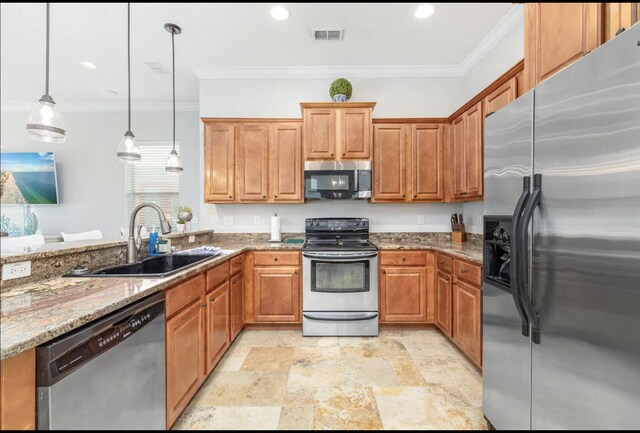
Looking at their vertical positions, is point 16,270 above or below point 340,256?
above

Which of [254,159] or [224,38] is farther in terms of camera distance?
[254,159]

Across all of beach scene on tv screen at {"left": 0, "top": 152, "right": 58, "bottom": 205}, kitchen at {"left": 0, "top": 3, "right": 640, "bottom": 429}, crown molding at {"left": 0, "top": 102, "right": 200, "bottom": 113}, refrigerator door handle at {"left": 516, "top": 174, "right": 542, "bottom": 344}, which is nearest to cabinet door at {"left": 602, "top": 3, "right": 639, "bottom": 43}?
kitchen at {"left": 0, "top": 3, "right": 640, "bottom": 429}

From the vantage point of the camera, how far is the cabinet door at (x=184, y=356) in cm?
159

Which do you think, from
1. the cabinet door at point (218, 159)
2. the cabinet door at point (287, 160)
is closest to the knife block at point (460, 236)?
the cabinet door at point (287, 160)

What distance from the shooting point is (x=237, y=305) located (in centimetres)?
285

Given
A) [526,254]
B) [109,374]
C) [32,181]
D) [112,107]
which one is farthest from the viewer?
[112,107]

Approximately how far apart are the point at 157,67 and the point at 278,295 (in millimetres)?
3240

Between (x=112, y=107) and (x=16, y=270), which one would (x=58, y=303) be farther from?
(x=112, y=107)

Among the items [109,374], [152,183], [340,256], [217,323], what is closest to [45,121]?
[109,374]

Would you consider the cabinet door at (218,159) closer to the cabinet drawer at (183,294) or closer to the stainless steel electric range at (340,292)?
the stainless steel electric range at (340,292)

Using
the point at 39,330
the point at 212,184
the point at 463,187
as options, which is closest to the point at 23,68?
the point at 212,184

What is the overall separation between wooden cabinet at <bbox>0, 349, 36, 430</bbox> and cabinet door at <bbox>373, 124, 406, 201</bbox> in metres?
3.10

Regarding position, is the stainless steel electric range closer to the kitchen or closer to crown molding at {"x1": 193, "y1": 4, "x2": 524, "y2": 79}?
the kitchen

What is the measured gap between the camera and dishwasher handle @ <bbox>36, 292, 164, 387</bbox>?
913 millimetres
